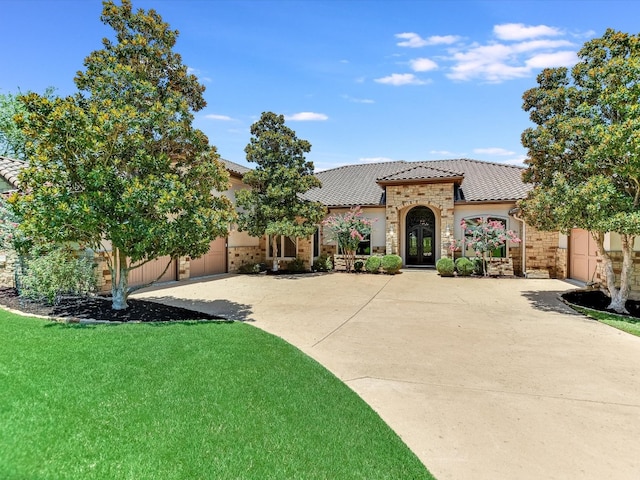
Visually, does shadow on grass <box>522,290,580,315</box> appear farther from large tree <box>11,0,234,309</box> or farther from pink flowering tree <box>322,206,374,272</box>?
large tree <box>11,0,234,309</box>

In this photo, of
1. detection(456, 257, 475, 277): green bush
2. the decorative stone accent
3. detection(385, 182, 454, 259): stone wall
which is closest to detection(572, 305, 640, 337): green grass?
detection(456, 257, 475, 277): green bush

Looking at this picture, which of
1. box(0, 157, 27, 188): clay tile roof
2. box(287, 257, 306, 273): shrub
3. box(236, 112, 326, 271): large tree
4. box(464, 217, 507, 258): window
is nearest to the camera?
box(0, 157, 27, 188): clay tile roof

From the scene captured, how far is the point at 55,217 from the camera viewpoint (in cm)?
658

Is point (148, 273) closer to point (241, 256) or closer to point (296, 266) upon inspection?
point (241, 256)

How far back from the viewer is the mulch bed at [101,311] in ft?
24.3

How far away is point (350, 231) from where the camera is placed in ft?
56.9

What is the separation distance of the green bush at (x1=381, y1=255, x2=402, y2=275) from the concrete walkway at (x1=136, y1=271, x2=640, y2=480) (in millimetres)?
5809

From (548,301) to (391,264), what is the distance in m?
7.27

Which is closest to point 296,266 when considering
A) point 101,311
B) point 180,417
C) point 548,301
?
point 101,311

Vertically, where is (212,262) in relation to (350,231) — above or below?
below

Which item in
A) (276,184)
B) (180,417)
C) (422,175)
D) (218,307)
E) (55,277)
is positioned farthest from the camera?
(422,175)

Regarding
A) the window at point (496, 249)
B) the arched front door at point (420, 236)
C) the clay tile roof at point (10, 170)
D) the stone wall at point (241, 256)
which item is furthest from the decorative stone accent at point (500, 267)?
the clay tile roof at point (10, 170)

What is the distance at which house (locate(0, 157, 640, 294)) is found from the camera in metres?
15.9

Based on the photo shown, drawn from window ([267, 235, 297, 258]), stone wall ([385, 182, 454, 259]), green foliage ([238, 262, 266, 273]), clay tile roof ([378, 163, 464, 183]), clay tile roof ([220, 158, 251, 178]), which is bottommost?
green foliage ([238, 262, 266, 273])
